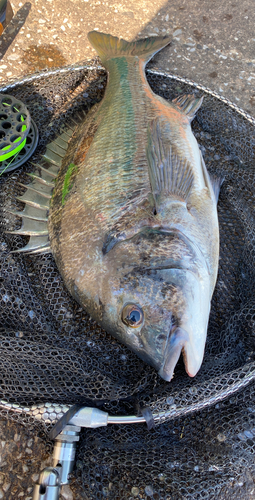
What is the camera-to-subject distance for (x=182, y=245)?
185 cm

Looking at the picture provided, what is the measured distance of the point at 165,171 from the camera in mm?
2082

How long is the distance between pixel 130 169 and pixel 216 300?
115 cm

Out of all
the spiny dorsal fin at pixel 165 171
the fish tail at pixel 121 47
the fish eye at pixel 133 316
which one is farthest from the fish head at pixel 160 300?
the fish tail at pixel 121 47

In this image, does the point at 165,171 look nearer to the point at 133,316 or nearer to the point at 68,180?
the point at 68,180

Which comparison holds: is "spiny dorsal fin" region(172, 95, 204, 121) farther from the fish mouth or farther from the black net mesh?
the fish mouth

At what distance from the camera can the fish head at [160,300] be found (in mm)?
1666

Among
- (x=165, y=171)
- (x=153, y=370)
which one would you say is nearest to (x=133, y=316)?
(x=153, y=370)

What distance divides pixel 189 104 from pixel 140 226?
1382 mm

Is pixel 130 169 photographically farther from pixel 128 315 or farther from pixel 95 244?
pixel 128 315

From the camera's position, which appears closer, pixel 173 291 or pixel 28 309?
pixel 173 291

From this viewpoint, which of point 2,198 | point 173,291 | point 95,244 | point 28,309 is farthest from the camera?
point 2,198

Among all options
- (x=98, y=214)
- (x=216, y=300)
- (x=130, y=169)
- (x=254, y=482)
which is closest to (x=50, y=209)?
(x=98, y=214)

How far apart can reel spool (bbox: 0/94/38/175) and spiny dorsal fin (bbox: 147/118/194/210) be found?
1008 millimetres

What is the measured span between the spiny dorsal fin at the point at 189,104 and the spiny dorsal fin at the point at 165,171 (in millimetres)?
528
